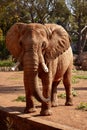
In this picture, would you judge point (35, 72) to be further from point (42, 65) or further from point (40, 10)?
point (40, 10)

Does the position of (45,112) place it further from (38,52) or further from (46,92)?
(38,52)

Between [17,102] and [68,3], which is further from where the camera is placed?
[68,3]

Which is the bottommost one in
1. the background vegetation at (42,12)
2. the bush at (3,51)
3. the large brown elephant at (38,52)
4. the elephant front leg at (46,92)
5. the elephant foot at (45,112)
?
the bush at (3,51)

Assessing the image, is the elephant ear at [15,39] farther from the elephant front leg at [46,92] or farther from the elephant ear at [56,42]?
the elephant front leg at [46,92]

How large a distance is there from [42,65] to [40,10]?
28.1 metres

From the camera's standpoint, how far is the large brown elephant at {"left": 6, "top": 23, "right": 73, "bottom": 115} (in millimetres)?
7328

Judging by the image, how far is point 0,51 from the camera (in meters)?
35.8

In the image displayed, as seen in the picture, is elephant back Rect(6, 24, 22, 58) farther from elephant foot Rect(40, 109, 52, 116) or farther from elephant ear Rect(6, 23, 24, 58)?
elephant foot Rect(40, 109, 52, 116)

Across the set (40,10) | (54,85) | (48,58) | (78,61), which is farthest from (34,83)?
(40,10)

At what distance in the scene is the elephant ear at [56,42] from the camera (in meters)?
7.93

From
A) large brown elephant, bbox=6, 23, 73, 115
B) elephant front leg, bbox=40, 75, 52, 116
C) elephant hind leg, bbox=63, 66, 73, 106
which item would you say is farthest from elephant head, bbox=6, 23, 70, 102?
elephant hind leg, bbox=63, 66, 73, 106

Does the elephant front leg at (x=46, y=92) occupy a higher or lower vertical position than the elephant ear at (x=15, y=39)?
lower

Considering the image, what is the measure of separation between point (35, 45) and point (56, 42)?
851 mm

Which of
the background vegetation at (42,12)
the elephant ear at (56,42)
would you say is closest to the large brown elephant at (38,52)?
the elephant ear at (56,42)
